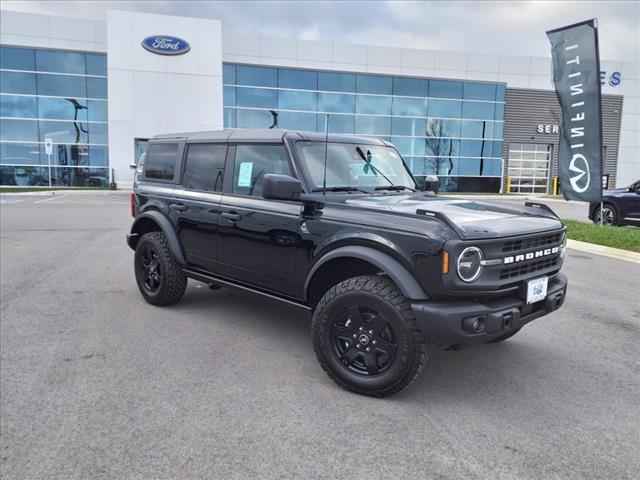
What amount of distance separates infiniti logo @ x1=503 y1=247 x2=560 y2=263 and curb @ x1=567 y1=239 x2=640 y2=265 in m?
6.45

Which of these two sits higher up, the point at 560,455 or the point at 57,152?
the point at 57,152

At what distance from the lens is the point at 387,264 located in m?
3.38

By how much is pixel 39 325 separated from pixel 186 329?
145cm

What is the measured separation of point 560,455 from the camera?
9.20 feet

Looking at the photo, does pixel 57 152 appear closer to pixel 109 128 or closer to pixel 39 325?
pixel 109 128

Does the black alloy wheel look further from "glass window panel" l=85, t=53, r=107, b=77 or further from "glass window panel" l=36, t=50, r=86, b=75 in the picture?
"glass window panel" l=36, t=50, r=86, b=75

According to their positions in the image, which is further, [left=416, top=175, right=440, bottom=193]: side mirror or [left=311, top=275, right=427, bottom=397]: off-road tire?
[left=416, top=175, right=440, bottom=193]: side mirror

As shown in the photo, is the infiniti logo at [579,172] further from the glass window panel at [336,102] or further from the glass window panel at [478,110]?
the glass window panel at [478,110]

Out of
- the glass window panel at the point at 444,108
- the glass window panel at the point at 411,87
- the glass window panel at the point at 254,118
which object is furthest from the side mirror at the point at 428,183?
the glass window panel at the point at 444,108

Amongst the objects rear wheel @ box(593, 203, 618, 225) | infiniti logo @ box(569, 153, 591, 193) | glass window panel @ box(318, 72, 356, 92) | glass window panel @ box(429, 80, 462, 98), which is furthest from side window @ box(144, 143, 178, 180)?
glass window panel @ box(429, 80, 462, 98)

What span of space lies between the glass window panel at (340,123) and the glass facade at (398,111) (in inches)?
2.3

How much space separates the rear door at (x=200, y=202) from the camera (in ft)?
16.0

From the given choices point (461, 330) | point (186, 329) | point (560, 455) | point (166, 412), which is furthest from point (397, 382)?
point (186, 329)

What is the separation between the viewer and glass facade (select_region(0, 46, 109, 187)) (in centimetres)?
2750
